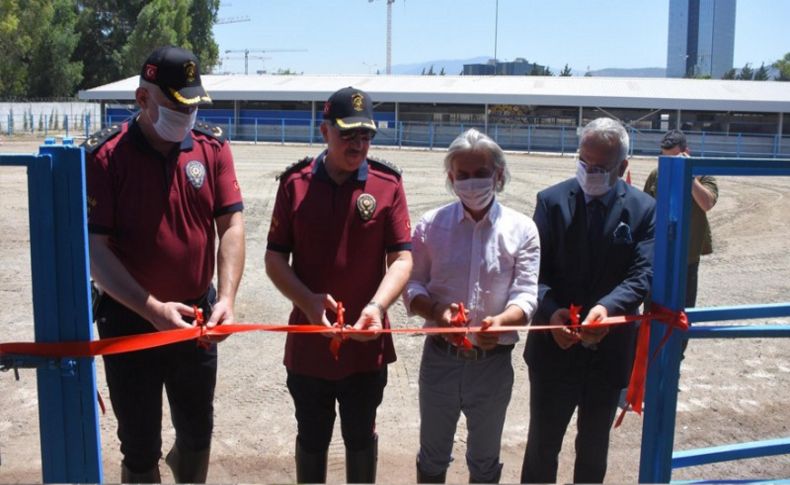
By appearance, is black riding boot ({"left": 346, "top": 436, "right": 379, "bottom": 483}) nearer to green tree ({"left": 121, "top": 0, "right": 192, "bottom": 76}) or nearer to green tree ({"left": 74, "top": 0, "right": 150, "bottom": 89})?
green tree ({"left": 121, "top": 0, "right": 192, "bottom": 76})

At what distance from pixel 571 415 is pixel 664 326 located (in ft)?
2.17

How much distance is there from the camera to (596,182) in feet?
11.3

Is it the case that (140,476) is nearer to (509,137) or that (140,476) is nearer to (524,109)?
(509,137)

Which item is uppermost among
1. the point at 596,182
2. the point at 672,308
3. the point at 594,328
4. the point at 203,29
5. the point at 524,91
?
the point at 203,29

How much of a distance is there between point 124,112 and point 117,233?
41612 millimetres

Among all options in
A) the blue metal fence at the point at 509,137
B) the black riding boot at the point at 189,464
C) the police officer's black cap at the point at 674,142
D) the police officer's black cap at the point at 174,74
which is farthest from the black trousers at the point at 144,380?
the blue metal fence at the point at 509,137

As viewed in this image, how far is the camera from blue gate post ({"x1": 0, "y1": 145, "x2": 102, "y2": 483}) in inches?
103

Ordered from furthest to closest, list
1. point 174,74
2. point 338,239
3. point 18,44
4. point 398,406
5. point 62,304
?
point 18,44 → point 398,406 → point 338,239 → point 174,74 → point 62,304

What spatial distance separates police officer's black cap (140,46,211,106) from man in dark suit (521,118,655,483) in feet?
5.23

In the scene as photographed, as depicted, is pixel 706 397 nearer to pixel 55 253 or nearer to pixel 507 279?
pixel 507 279

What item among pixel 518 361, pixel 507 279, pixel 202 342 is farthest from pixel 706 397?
pixel 202 342

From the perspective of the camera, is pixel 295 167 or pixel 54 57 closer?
pixel 295 167

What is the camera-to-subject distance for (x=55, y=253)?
105 inches

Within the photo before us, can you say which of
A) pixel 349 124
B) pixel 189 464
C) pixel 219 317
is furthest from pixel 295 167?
pixel 189 464
